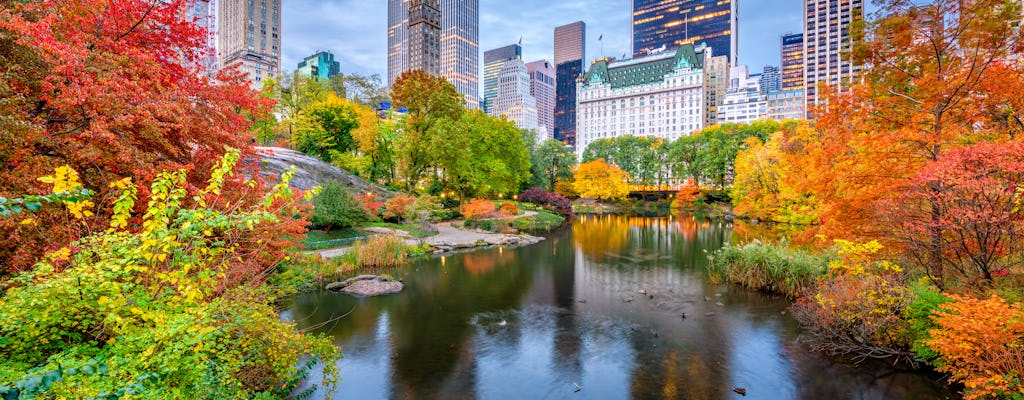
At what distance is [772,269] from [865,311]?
6.21 m

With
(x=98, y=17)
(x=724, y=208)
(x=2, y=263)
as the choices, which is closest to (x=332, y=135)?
(x=98, y=17)

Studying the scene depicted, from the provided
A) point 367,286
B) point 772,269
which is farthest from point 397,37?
point 772,269

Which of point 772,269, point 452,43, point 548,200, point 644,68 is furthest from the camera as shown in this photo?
point 452,43

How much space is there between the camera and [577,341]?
37.0ft

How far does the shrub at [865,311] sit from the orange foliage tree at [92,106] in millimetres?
11972

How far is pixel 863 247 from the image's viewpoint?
954 cm

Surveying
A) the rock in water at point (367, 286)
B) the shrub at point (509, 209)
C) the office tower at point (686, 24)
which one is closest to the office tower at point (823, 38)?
the office tower at point (686, 24)

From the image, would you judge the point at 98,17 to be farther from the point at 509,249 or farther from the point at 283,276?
the point at 509,249

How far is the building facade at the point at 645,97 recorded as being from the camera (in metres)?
109

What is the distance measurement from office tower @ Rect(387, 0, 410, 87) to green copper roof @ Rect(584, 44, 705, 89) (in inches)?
3151

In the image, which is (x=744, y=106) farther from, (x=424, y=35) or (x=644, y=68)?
(x=424, y=35)

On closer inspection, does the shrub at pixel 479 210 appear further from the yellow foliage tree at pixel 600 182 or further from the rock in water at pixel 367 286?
the yellow foliage tree at pixel 600 182

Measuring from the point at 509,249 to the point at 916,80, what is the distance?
60.4 feet

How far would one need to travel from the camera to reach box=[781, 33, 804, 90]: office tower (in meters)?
161
